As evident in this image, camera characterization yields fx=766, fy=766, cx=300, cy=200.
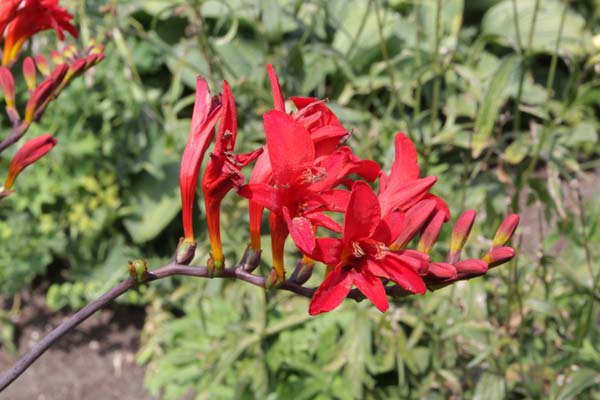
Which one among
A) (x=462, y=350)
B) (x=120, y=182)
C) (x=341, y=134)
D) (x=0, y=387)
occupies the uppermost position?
(x=341, y=134)

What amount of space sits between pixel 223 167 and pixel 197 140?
0.23 feet

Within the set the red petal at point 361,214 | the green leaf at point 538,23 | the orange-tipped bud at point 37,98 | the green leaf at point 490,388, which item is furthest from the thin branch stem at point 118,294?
the green leaf at point 538,23

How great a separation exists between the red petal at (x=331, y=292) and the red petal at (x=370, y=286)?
11mm

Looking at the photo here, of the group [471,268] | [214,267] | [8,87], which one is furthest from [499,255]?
[8,87]

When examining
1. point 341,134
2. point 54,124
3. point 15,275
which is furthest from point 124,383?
point 341,134

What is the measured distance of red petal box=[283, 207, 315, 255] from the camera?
0.89 meters

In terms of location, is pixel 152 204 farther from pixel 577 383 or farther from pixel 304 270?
pixel 304 270

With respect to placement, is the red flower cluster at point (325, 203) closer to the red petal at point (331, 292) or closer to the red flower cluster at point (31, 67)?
the red petal at point (331, 292)

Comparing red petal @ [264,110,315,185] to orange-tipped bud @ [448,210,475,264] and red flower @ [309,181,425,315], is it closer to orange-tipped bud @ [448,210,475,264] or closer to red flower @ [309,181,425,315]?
red flower @ [309,181,425,315]

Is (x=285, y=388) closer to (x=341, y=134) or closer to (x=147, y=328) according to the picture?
(x=147, y=328)

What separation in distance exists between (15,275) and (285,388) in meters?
1.39

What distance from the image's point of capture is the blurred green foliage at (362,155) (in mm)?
2287

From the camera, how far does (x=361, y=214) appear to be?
36.3 inches

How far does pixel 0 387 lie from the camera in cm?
95
